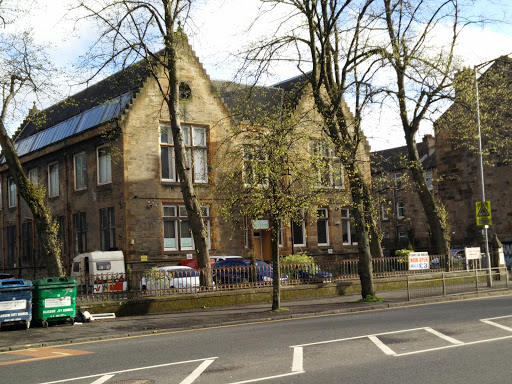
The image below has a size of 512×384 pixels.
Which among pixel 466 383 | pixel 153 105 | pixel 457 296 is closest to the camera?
pixel 466 383

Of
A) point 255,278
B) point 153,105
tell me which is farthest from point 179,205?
point 255,278

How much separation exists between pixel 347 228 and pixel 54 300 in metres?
26.5

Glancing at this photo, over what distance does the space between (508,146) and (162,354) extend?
34.2 m

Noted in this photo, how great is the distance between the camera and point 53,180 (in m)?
37.7

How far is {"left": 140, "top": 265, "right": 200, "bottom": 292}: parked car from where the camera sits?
68.1 feet

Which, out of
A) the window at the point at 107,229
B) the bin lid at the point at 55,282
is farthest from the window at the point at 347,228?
the bin lid at the point at 55,282

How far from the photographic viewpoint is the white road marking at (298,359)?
9141mm

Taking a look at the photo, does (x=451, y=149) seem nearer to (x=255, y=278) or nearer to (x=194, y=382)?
(x=255, y=278)

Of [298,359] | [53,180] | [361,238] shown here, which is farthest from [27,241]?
[298,359]

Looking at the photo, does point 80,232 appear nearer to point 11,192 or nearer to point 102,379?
point 11,192

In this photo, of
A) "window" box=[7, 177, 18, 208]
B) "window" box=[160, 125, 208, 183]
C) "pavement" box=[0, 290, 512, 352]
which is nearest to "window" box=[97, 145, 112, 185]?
"window" box=[160, 125, 208, 183]

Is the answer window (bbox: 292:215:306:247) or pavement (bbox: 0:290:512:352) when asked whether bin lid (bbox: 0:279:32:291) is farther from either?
window (bbox: 292:215:306:247)

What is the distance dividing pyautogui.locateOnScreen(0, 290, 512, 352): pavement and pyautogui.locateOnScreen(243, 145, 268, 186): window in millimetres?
4039

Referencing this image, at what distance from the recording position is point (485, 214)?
25453 mm
